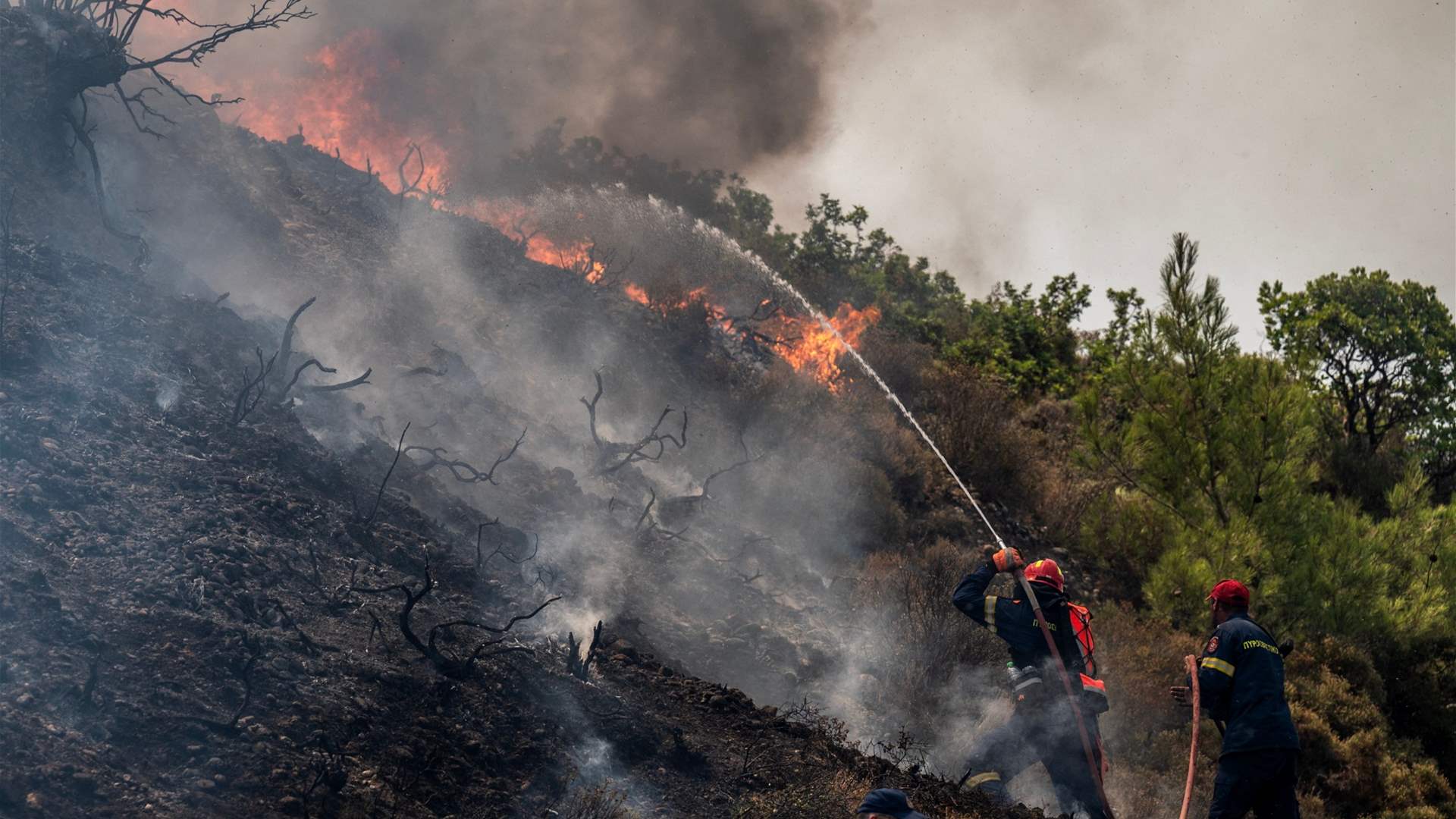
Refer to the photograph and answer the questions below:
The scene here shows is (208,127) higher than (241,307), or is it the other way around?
(208,127)

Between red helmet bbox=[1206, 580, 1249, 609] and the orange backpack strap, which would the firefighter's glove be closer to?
the orange backpack strap

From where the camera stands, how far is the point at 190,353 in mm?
11570

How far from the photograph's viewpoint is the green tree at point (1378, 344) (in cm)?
1862

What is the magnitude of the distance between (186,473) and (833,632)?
7.44m

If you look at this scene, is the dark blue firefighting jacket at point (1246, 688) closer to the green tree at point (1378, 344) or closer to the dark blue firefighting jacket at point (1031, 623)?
the dark blue firefighting jacket at point (1031, 623)

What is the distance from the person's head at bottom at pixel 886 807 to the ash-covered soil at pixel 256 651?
2512 millimetres

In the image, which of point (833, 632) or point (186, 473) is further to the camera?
point (833, 632)

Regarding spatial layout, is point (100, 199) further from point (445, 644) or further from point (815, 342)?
point (815, 342)

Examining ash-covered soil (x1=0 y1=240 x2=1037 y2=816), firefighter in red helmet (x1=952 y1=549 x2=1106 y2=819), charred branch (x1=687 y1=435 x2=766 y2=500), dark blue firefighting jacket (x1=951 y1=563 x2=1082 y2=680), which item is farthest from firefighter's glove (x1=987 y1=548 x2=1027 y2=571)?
charred branch (x1=687 y1=435 x2=766 y2=500)

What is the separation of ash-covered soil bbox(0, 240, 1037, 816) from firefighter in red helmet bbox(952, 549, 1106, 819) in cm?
67

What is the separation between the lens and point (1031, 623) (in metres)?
7.46

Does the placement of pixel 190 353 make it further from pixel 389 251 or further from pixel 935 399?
pixel 935 399

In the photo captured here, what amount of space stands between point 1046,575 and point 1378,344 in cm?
1506

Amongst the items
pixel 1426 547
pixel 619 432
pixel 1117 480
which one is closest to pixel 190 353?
pixel 619 432
